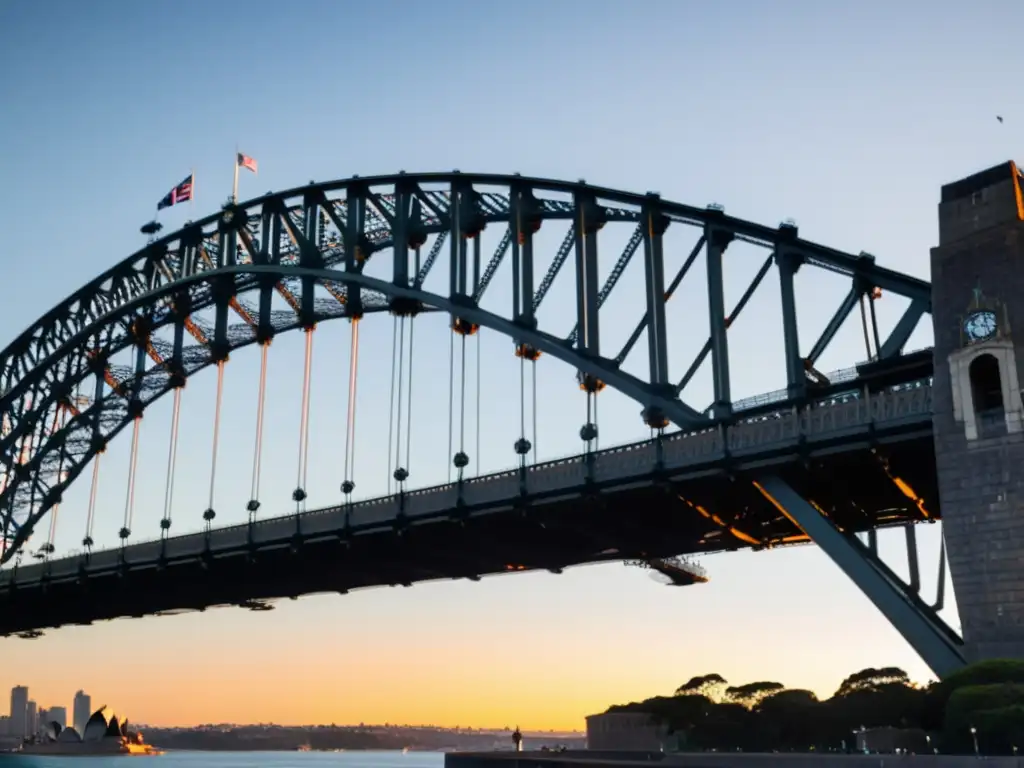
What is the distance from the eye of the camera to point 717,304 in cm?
6538

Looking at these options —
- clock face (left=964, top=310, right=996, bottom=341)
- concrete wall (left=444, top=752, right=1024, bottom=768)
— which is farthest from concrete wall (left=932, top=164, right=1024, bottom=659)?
concrete wall (left=444, top=752, right=1024, bottom=768)

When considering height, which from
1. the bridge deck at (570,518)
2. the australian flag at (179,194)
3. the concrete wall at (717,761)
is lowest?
the concrete wall at (717,761)

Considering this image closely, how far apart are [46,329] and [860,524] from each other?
84517 millimetres

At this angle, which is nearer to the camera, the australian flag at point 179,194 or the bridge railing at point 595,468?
the bridge railing at point 595,468

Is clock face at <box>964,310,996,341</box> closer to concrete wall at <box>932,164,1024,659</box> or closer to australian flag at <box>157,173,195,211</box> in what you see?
concrete wall at <box>932,164,1024,659</box>

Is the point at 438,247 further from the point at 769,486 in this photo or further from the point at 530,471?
the point at 769,486

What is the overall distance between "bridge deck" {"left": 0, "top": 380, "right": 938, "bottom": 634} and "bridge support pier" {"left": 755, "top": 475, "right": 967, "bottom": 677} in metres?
1.32

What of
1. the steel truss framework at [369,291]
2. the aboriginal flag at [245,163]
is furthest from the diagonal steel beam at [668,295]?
the aboriginal flag at [245,163]

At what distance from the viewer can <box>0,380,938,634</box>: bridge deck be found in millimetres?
53875

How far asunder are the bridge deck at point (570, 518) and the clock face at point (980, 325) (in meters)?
3.14

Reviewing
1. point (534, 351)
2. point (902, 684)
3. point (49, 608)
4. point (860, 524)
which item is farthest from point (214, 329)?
point (902, 684)

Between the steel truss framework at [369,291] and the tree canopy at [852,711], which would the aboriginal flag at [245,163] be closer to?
the steel truss framework at [369,291]

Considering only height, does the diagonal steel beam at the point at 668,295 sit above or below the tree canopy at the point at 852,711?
above

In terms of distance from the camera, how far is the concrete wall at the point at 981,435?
44.7m
